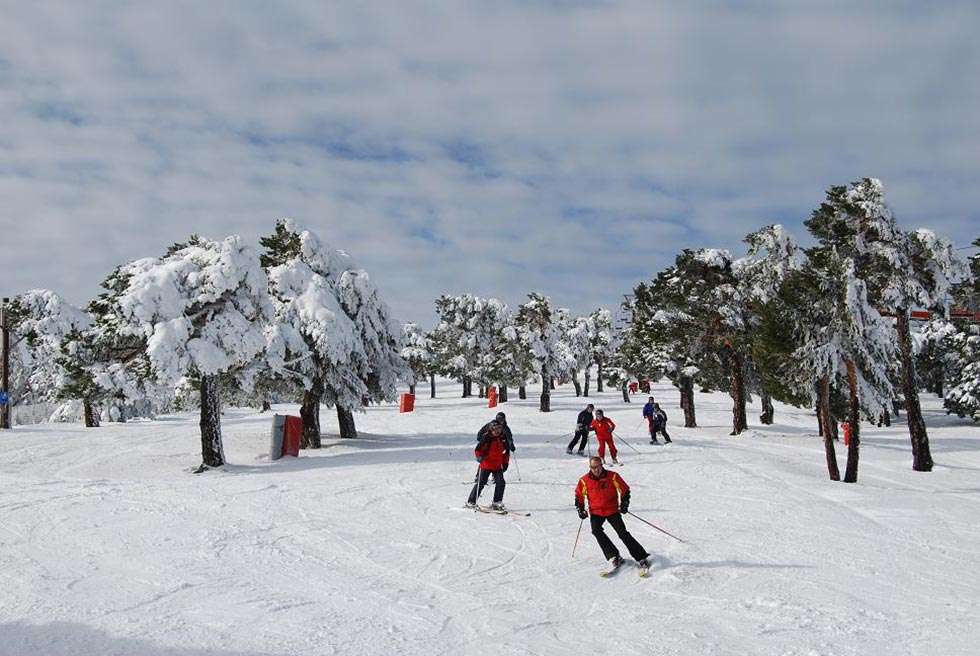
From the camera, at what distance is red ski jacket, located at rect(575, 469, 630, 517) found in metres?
9.48

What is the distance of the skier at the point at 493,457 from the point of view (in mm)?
13172

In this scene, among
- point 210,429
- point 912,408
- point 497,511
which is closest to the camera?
point 497,511

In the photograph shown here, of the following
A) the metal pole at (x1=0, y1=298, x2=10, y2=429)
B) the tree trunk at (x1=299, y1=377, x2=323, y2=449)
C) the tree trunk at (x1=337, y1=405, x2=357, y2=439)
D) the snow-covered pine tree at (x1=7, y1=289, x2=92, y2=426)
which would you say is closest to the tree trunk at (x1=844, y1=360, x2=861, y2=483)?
the tree trunk at (x1=299, y1=377, x2=323, y2=449)

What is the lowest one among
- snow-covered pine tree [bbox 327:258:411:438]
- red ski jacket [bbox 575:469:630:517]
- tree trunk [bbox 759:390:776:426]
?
tree trunk [bbox 759:390:776:426]

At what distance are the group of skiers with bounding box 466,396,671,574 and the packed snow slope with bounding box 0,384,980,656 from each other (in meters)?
0.39

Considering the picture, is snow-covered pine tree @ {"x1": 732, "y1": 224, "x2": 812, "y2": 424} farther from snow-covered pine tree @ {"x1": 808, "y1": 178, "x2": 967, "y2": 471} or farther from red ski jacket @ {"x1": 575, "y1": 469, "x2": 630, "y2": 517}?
red ski jacket @ {"x1": 575, "y1": 469, "x2": 630, "y2": 517}

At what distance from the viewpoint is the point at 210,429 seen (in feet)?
64.7

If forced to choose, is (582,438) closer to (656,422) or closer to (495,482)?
(656,422)

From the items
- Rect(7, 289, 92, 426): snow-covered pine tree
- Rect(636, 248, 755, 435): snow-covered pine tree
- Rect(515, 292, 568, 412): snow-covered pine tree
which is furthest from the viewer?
Rect(515, 292, 568, 412): snow-covered pine tree

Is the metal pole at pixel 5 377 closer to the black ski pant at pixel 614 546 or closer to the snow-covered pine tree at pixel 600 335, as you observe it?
the black ski pant at pixel 614 546

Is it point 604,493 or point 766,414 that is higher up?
point 604,493

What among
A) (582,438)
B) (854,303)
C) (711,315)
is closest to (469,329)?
(711,315)

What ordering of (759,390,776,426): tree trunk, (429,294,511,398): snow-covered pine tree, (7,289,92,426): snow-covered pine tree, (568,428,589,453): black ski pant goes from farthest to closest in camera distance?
1. (429,294,511,398): snow-covered pine tree
2. (759,390,776,426): tree trunk
3. (7,289,92,426): snow-covered pine tree
4. (568,428,589,453): black ski pant

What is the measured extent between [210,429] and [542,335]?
102ft
